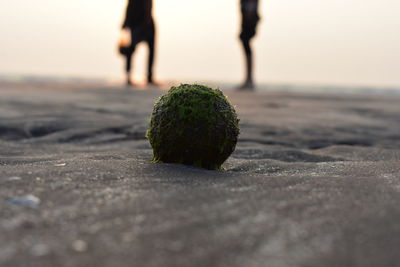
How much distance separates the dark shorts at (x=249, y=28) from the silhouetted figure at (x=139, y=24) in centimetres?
177

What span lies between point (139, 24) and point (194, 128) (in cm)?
739

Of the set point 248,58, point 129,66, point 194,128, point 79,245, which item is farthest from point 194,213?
point 129,66

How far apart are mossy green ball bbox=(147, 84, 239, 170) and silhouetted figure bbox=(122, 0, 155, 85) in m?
7.16

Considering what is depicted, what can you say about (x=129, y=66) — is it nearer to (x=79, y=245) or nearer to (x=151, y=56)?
(x=151, y=56)

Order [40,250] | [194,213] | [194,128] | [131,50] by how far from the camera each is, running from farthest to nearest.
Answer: [131,50] → [194,128] → [194,213] → [40,250]

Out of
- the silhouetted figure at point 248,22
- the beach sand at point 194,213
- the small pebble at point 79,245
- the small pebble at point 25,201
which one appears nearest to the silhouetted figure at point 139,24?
the silhouetted figure at point 248,22

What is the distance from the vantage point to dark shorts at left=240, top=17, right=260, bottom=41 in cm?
870

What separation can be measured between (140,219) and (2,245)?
1.21 ft

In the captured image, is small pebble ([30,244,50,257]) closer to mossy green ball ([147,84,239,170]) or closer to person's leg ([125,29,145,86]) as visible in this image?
mossy green ball ([147,84,239,170])

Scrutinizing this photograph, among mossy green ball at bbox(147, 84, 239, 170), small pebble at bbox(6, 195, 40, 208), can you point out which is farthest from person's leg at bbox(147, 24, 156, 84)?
small pebble at bbox(6, 195, 40, 208)

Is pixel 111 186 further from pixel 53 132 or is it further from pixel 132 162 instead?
pixel 53 132

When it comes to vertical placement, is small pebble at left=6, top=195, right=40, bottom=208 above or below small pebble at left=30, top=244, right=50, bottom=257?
above

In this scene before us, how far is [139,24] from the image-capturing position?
9266mm

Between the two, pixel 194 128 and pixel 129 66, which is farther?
pixel 129 66
